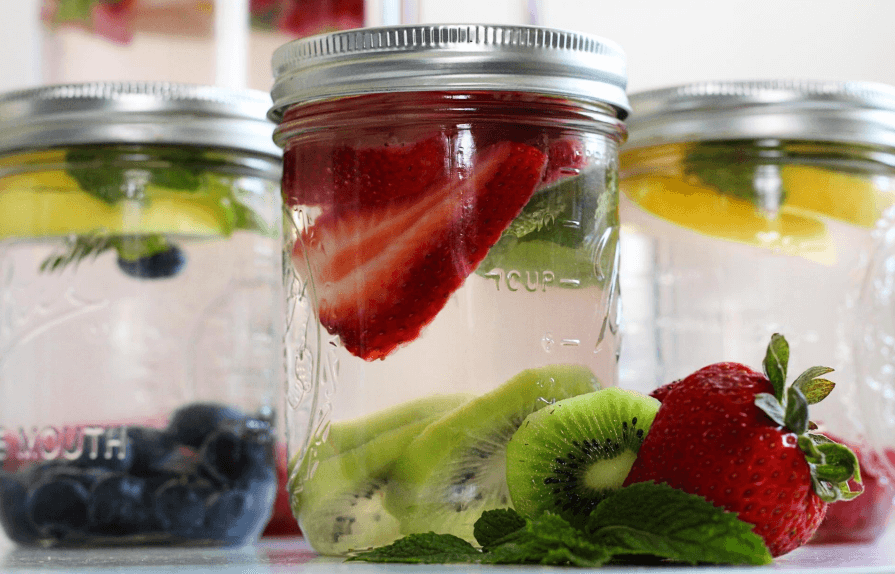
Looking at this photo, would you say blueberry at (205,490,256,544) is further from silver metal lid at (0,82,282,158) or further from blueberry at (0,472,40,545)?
silver metal lid at (0,82,282,158)

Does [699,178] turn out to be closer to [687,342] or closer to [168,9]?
[687,342]

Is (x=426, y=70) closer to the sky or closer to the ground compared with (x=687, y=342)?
closer to the sky

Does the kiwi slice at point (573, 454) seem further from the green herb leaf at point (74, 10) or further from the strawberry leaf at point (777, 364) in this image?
the green herb leaf at point (74, 10)

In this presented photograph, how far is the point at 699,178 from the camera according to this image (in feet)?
2.32

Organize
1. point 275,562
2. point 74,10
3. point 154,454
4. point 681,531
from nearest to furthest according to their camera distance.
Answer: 1. point 681,531
2. point 275,562
3. point 154,454
4. point 74,10

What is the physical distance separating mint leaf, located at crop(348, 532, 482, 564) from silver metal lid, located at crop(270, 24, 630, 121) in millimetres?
223

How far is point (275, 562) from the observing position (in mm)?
554

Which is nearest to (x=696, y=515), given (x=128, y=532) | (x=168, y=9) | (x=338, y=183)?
(x=338, y=183)

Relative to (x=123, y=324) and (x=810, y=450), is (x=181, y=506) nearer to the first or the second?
(x=123, y=324)

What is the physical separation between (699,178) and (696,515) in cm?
32

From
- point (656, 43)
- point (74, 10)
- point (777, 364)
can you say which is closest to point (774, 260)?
point (777, 364)

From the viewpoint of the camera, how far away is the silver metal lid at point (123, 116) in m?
0.67

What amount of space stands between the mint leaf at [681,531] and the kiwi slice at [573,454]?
4 cm

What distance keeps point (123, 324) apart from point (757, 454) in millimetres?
422
